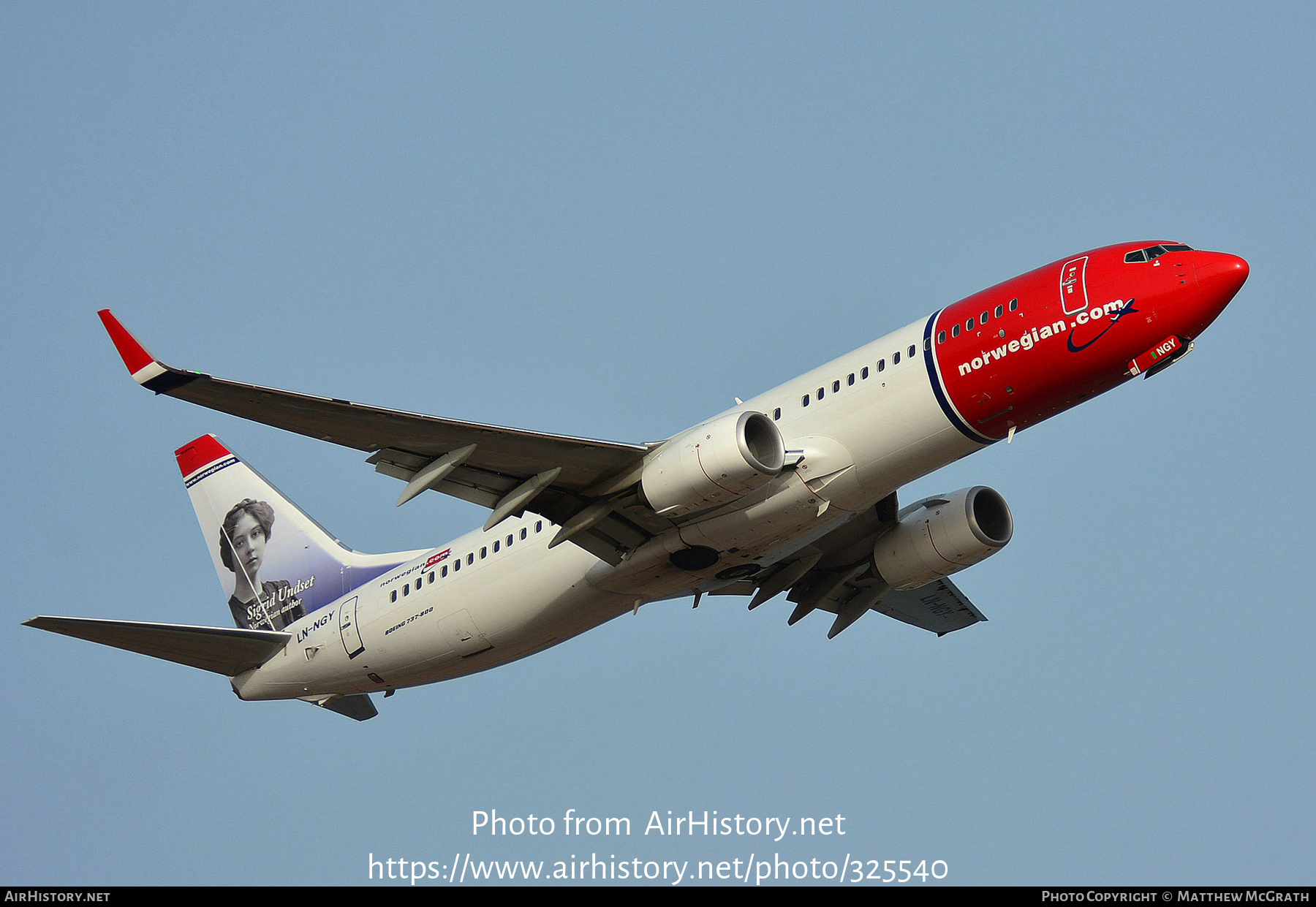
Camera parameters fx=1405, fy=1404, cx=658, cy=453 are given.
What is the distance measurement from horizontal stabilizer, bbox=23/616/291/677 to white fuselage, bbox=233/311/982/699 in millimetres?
394

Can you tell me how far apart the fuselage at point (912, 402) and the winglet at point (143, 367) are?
9509mm

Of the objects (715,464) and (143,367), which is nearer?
(143,367)

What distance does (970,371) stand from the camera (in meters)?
27.4

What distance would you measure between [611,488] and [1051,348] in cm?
905

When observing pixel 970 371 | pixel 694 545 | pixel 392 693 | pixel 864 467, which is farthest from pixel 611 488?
pixel 392 693

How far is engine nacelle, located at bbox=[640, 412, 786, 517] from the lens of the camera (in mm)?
26375

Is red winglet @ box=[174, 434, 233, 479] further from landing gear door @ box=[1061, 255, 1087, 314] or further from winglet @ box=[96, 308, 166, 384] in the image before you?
landing gear door @ box=[1061, 255, 1087, 314]

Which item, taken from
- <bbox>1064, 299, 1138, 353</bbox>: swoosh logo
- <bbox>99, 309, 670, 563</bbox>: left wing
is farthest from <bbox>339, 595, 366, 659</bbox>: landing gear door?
<bbox>1064, 299, 1138, 353</bbox>: swoosh logo

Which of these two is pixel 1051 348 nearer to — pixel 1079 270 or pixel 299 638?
pixel 1079 270

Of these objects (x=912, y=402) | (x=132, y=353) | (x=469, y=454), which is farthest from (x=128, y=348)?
(x=912, y=402)

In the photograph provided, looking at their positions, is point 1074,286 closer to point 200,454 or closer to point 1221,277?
point 1221,277

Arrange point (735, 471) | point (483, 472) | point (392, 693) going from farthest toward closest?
point (392, 693), point (483, 472), point (735, 471)

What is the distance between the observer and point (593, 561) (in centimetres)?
3031

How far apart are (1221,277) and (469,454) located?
48.4 ft
